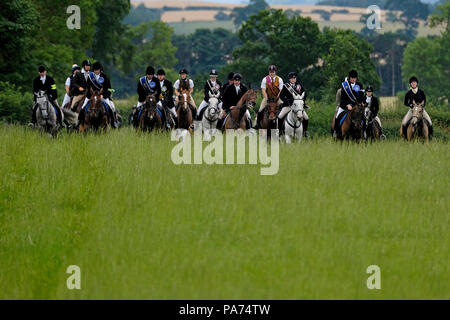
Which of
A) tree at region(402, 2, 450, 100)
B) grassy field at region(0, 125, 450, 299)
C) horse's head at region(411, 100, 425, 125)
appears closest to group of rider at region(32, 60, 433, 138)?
horse's head at region(411, 100, 425, 125)

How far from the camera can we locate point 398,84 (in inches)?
4791

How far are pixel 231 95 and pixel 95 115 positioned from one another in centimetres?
406

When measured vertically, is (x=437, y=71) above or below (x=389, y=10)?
below

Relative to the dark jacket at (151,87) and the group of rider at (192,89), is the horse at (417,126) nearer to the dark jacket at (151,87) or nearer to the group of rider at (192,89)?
the group of rider at (192,89)

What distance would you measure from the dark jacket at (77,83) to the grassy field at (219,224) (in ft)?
14.6

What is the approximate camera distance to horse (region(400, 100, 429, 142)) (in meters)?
25.8

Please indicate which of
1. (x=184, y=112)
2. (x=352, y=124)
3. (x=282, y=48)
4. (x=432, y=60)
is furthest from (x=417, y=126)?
(x=432, y=60)

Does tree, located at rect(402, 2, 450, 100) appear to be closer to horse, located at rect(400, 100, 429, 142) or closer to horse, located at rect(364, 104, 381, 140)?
horse, located at rect(364, 104, 381, 140)

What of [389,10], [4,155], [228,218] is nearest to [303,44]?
[4,155]

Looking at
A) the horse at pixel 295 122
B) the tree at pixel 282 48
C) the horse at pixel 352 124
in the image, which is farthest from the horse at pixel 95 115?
the tree at pixel 282 48

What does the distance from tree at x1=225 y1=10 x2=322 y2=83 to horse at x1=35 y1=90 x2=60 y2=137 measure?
51.7 metres

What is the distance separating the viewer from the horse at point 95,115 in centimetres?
2384
